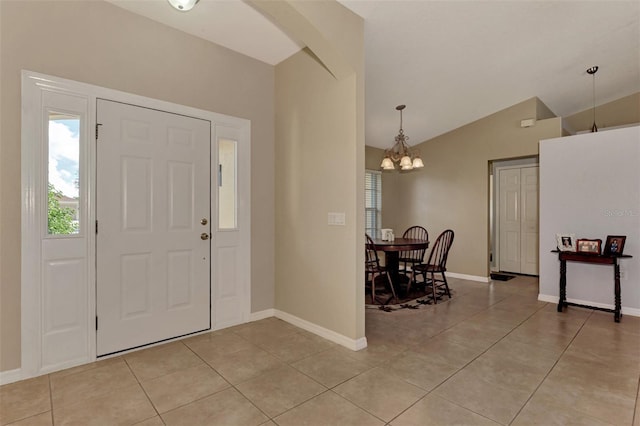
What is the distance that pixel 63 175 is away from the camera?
248 centimetres

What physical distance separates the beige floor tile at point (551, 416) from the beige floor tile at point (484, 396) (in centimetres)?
5

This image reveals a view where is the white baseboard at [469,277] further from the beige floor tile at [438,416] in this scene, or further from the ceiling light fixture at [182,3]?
the ceiling light fixture at [182,3]

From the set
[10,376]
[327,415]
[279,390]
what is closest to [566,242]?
[327,415]

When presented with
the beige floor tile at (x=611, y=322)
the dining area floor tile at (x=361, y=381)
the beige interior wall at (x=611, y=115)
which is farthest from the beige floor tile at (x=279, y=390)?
the beige interior wall at (x=611, y=115)

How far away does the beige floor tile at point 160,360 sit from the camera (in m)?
2.41

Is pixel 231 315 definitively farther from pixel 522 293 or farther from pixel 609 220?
pixel 609 220

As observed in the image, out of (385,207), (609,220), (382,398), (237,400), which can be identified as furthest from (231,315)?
(609,220)

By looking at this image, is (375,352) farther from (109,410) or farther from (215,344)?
(109,410)

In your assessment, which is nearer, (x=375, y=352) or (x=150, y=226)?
(x=375, y=352)

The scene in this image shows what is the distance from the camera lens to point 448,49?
3.59 metres

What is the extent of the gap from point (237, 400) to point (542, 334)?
2.99 meters

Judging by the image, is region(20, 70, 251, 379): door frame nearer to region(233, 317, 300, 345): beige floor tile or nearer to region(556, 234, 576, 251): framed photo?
region(233, 317, 300, 345): beige floor tile

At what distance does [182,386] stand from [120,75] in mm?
2573

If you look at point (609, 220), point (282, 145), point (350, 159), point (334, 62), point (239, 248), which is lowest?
point (239, 248)
